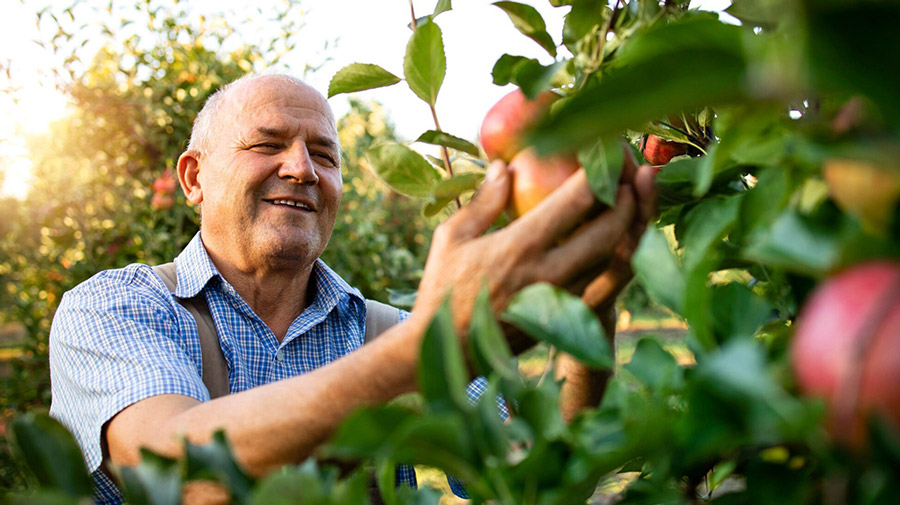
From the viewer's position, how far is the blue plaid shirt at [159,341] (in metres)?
1.12

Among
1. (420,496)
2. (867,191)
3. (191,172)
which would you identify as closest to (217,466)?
(420,496)

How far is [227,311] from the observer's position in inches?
63.9

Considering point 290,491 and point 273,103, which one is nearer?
point 290,491

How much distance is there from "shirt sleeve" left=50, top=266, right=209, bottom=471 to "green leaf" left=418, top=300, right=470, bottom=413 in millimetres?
759

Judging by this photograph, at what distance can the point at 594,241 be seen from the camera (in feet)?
1.98

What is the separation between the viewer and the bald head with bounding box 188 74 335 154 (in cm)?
182

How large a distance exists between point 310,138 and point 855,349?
64.3 inches

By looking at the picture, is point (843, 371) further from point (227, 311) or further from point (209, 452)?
point (227, 311)

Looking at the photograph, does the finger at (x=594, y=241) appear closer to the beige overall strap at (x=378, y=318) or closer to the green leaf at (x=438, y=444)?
the green leaf at (x=438, y=444)

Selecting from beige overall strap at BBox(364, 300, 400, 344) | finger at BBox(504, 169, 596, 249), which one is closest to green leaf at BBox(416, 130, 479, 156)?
finger at BBox(504, 169, 596, 249)

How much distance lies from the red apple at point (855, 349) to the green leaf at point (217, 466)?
0.31 meters

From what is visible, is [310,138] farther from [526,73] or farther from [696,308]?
[696,308]

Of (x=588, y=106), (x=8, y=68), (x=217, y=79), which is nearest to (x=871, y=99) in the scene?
(x=588, y=106)

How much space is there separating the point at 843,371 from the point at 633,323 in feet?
38.7
